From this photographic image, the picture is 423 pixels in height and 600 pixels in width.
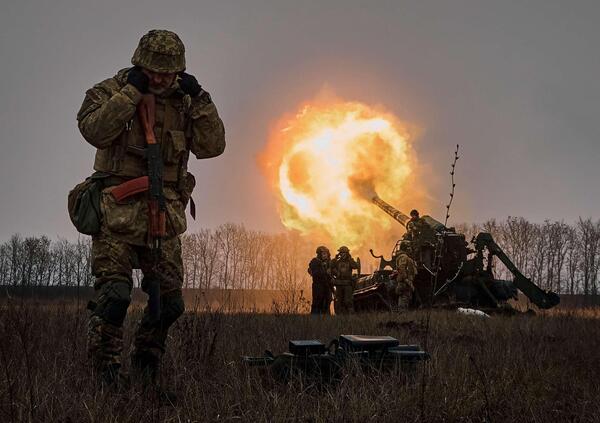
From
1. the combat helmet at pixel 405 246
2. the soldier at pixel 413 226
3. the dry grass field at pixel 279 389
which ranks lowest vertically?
the dry grass field at pixel 279 389

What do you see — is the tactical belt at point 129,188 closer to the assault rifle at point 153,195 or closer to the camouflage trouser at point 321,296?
the assault rifle at point 153,195

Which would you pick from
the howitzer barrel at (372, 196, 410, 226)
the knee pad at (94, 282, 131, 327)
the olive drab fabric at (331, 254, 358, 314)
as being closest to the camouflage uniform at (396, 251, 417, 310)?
the olive drab fabric at (331, 254, 358, 314)

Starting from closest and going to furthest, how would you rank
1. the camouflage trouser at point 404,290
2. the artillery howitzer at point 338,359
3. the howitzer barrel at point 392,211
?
1. the artillery howitzer at point 338,359
2. the camouflage trouser at point 404,290
3. the howitzer barrel at point 392,211

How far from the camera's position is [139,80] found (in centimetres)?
388

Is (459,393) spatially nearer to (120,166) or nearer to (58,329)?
(120,166)

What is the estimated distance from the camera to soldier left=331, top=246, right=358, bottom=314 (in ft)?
53.8

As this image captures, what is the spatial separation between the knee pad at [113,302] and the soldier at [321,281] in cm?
1209

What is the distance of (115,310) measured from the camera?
3795 mm

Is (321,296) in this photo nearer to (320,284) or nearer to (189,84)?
(320,284)

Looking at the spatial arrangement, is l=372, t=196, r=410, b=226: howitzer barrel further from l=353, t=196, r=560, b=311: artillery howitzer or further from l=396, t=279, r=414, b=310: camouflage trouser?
l=396, t=279, r=414, b=310: camouflage trouser

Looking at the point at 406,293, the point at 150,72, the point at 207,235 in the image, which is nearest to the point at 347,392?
the point at 150,72

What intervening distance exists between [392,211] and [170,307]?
16218 millimetres

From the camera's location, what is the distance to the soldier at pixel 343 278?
53.8 feet

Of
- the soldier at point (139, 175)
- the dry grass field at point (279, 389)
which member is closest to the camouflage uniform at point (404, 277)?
the dry grass field at point (279, 389)
